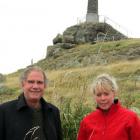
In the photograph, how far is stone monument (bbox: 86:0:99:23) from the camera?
4912 centimetres

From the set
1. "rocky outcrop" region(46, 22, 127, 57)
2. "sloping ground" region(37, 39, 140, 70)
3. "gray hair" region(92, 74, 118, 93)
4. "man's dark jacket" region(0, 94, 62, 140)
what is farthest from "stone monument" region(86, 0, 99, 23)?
"gray hair" region(92, 74, 118, 93)

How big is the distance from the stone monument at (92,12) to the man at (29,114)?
43.9m

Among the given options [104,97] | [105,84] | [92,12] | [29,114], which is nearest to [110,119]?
[104,97]

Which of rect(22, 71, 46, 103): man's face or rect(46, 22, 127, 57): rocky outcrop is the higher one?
rect(46, 22, 127, 57): rocky outcrop

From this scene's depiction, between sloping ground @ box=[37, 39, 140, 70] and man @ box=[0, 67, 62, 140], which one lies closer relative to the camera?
man @ box=[0, 67, 62, 140]

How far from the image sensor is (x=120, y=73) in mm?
25656

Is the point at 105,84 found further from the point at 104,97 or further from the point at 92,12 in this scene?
the point at 92,12

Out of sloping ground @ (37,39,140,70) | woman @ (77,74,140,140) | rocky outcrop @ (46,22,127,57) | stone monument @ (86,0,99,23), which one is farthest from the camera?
stone monument @ (86,0,99,23)

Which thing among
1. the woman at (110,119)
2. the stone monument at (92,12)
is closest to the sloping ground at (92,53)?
the stone monument at (92,12)

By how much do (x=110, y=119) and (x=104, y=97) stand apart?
0.25 meters

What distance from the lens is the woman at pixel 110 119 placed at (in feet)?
15.6

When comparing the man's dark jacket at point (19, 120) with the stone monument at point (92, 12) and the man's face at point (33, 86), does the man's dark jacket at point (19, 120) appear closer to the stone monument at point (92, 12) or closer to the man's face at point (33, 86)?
the man's face at point (33, 86)

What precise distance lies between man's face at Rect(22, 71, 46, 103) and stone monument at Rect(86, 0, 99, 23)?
1729 inches

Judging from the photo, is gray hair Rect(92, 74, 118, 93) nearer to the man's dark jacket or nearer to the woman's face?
the woman's face
